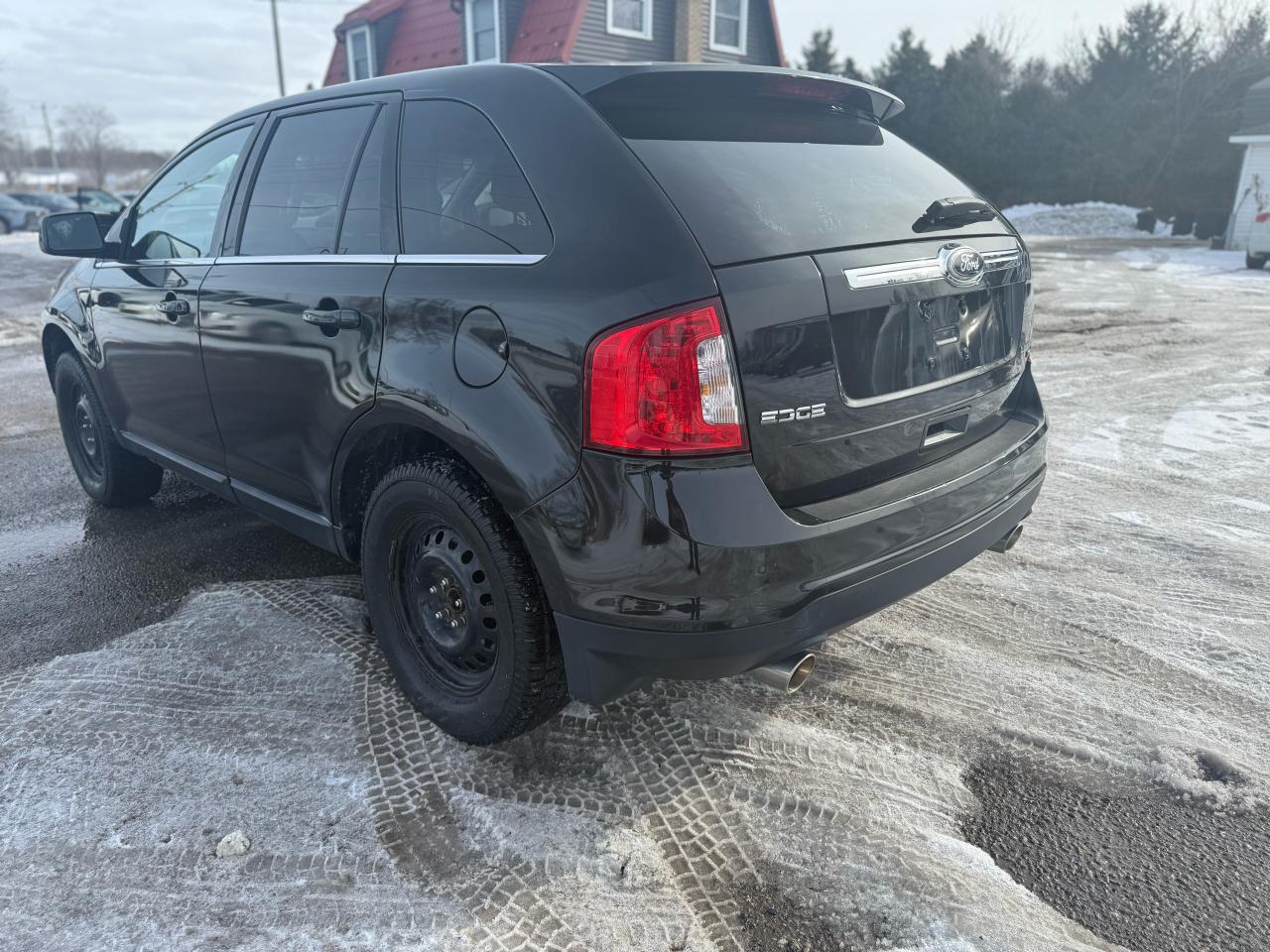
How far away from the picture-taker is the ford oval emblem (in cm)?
246

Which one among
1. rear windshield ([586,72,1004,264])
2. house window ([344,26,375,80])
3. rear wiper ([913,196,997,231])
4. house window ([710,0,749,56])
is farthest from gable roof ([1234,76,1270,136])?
rear windshield ([586,72,1004,264])

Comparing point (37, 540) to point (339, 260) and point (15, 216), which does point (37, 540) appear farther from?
point (15, 216)

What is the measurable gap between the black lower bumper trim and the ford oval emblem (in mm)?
717

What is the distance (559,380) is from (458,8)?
2127cm

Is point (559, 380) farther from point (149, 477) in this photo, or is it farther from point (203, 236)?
point (149, 477)

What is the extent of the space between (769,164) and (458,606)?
1.51 metres

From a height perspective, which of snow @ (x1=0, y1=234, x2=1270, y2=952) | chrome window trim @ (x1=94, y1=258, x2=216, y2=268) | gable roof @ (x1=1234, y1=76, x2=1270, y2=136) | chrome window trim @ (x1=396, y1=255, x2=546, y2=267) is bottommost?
snow @ (x1=0, y1=234, x2=1270, y2=952)

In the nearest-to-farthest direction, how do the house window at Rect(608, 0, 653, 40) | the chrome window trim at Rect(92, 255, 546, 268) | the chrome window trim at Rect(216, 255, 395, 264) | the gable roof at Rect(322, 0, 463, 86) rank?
the chrome window trim at Rect(92, 255, 546, 268), the chrome window trim at Rect(216, 255, 395, 264), the house window at Rect(608, 0, 653, 40), the gable roof at Rect(322, 0, 463, 86)

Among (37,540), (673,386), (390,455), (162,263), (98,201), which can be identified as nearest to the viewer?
(673,386)

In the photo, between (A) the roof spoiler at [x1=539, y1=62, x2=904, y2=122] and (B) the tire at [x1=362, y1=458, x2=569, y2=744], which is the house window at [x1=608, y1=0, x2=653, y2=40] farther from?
(B) the tire at [x1=362, y1=458, x2=569, y2=744]

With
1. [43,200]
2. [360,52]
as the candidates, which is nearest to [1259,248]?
[360,52]

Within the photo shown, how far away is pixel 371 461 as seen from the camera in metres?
2.89

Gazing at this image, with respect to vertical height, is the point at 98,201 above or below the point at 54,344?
above

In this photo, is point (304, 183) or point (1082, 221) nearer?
point (304, 183)
